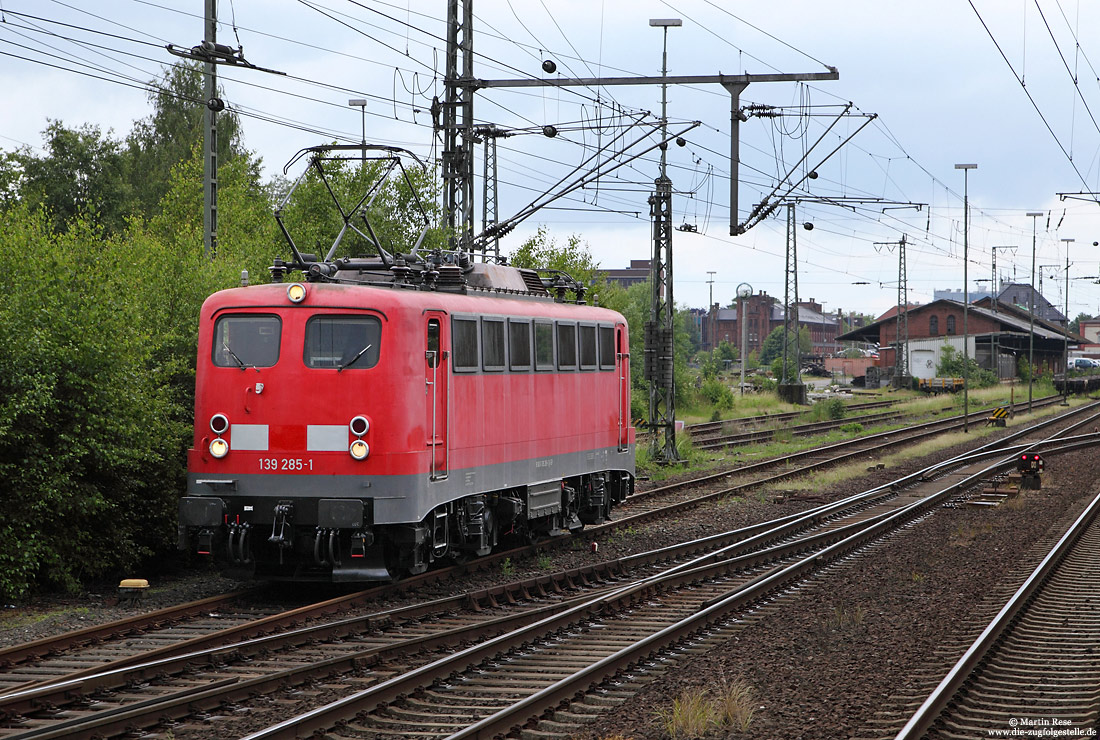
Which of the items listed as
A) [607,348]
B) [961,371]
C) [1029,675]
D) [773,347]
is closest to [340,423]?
[607,348]

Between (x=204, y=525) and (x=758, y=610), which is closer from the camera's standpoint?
(x=204, y=525)

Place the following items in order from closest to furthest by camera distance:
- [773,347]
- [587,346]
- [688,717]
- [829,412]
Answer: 1. [688,717]
2. [587,346]
3. [829,412]
4. [773,347]

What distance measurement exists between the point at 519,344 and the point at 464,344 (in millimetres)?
1536

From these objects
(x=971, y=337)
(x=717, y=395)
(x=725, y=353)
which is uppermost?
(x=971, y=337)

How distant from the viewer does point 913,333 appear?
98.5 m

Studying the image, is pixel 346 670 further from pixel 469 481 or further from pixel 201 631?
pixel 469 481

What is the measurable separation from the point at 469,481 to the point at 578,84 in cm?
902

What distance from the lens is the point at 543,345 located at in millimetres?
15789

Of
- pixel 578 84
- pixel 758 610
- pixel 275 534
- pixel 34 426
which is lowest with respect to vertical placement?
pixel 758 610


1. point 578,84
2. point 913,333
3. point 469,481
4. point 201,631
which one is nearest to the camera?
point 201,631

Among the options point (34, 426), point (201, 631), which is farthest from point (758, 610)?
point (34, 426)

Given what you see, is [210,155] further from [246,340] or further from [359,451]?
[359,451]

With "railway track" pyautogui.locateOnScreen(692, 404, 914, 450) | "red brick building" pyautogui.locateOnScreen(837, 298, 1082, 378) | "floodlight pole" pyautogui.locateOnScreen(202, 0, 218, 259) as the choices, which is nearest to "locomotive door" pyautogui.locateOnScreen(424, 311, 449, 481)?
"floodlight pole" pyautogui.locateOnScreen(202, 0, 218, 259)

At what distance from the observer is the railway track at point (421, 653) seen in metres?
7.98
